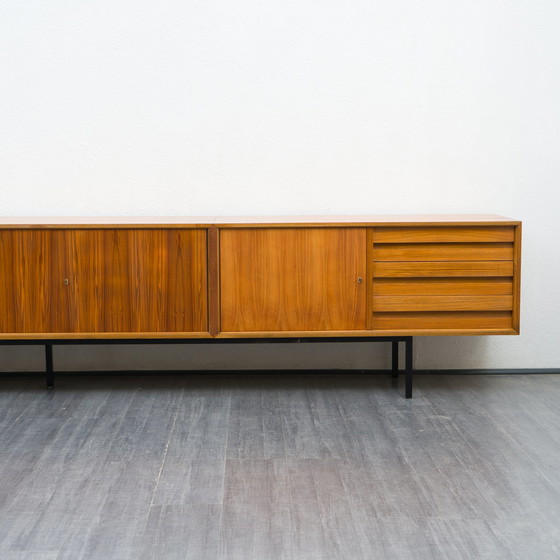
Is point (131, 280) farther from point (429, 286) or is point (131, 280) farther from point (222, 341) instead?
point (429, 286)

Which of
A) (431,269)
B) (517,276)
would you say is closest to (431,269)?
(431,269)

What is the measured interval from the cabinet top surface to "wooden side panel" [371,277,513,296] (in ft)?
0.76

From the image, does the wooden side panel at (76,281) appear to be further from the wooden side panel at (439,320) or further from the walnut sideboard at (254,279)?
the wooden side panel at (439,320)

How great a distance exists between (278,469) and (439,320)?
1070 mm

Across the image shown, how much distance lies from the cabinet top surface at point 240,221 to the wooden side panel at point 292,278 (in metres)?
0.04

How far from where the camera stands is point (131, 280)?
3.18m

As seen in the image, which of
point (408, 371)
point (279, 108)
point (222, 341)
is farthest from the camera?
point (279, 108)

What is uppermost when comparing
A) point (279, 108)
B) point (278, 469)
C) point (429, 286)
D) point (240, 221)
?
point (279, 108)

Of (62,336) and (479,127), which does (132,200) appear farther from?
(479,127)

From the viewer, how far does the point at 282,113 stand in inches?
141

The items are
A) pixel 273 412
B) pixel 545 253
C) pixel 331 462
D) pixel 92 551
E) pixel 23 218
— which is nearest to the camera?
pixel 92 551

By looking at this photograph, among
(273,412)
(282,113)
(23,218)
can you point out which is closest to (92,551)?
(273,412)

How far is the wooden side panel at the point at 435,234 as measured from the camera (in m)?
3.18

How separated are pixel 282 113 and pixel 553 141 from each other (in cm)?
125
